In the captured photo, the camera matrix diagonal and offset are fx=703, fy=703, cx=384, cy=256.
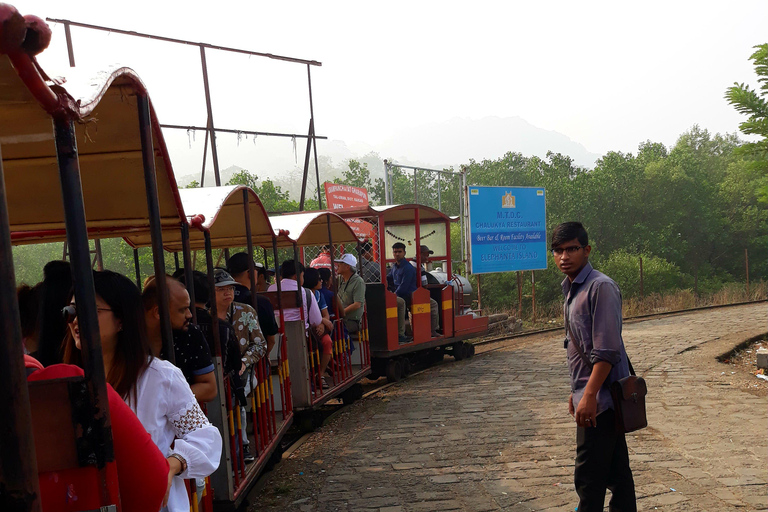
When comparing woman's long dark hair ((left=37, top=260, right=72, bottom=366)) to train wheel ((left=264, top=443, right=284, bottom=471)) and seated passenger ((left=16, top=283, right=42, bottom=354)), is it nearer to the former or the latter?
seated passenger ((left=16, top=283, right=42, bottom=354))

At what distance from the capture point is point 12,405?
134cm

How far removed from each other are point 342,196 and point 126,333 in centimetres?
A: 1697

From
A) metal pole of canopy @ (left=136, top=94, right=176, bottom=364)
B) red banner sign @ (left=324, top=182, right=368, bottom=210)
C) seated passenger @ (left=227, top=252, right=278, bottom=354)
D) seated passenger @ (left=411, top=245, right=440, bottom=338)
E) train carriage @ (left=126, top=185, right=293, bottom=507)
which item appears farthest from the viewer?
red banner sign @ (left=324, top=182, right=368, bottom=210)

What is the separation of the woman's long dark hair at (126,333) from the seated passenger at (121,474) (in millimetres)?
490

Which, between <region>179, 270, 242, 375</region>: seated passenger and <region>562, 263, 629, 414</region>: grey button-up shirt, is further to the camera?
<region>179, 270, 242, 375</region>: seated passenger

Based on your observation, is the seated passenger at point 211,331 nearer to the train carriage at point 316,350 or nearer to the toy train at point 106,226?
the toy train at point 106,226

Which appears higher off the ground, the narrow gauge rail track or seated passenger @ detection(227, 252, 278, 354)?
seated passenger @ detection(227, 252, 278, 354)

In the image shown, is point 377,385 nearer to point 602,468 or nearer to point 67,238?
point 602,468

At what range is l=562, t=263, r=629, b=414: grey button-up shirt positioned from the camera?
12.3 ft

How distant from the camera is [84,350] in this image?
1.76m

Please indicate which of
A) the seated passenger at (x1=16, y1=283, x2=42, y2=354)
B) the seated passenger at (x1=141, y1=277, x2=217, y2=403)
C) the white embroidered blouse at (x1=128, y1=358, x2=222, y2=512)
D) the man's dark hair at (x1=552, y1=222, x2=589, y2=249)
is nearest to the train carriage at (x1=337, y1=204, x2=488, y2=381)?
the man's dark hair at (x1=552, y1=222, x2=589, y2=249)

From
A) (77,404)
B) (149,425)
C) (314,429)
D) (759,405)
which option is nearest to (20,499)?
(77,404)

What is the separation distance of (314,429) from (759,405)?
5129 mm

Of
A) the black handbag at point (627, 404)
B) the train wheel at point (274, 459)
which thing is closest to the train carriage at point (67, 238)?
the black handbag at point (627, 404)
